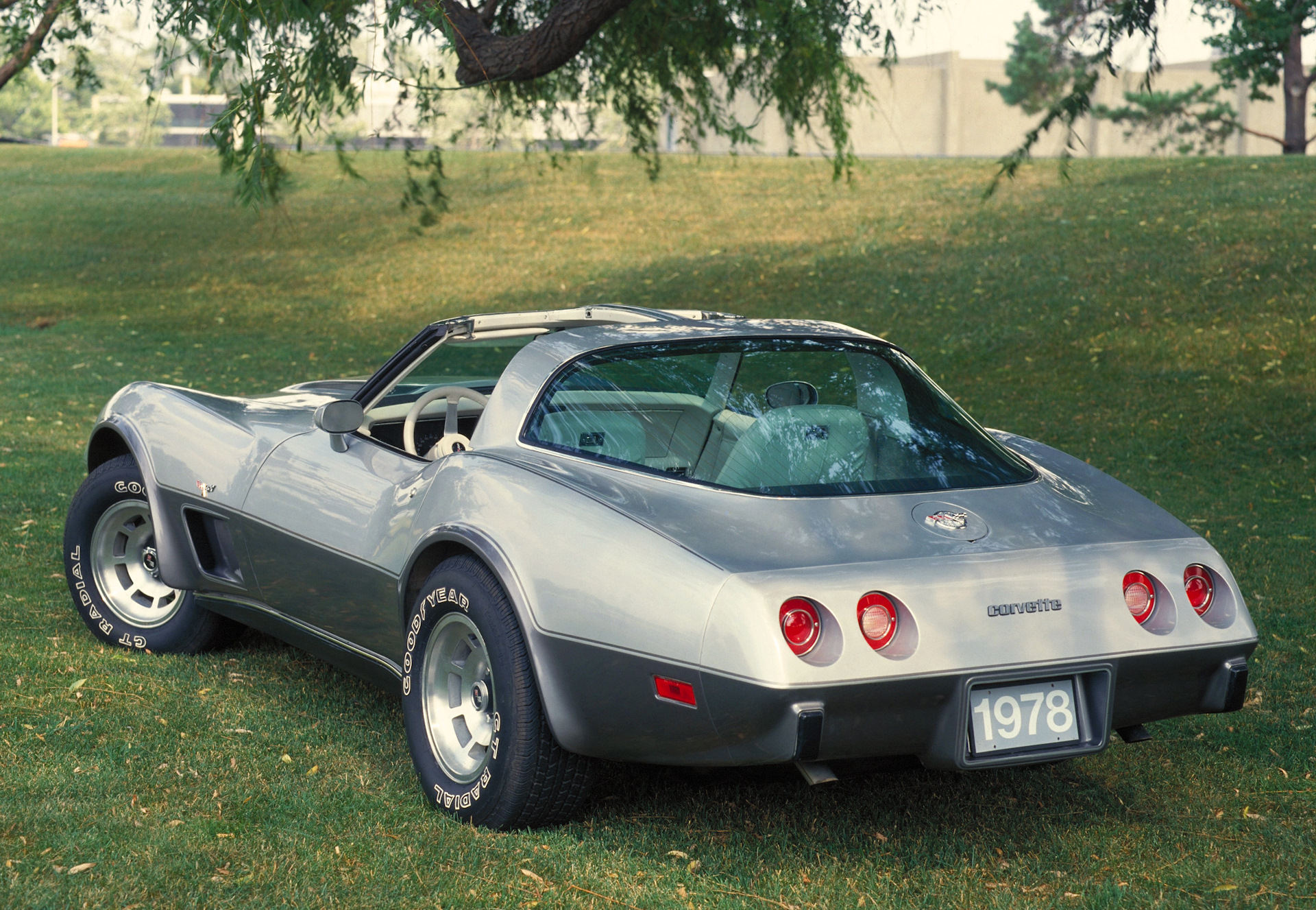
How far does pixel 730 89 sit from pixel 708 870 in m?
8.60

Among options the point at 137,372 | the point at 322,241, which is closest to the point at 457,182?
the point at 322,241

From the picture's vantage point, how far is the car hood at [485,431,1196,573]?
3.22 metres

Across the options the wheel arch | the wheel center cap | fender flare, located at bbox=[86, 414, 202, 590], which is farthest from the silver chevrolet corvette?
the wheel arch

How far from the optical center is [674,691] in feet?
10.4

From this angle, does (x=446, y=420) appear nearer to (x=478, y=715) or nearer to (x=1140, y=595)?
(x=478, y=715)

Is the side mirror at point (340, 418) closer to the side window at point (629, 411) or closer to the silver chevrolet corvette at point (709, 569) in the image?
the silver chevrolet corvette at point (709, 569)

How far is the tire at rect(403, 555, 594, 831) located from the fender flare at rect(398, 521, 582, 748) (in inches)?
1.8

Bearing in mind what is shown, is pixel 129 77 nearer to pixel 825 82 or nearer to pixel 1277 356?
pixel 825 82

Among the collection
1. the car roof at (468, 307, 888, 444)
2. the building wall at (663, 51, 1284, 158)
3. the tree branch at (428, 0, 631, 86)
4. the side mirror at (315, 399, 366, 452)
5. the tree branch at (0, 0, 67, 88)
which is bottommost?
the side mirror at (315, 399, 366, 452)

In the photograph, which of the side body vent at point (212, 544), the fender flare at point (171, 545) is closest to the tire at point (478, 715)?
the side body vent at point (212, 544)

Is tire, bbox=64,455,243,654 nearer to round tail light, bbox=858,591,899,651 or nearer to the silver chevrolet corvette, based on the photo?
the silver chevrolet corvette

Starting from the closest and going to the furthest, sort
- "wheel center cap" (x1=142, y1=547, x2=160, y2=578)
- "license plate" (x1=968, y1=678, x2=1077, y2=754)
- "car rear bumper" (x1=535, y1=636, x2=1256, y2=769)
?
"car rear bumper" (x1=535, y1=636, x2=1256, y2=769), "license plate" (x1=968, y1=678, x2=1077, y2=754), "wheel center cap" (x1=142, y1=547, x2=160, y2=578)

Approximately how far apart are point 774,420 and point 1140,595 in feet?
3.50

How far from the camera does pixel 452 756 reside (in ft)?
12.3
